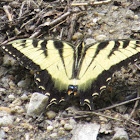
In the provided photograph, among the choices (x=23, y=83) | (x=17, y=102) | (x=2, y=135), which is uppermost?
(x=23, y=83)

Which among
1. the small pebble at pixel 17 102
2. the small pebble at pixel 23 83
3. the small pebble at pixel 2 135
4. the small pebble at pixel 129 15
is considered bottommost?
the small pebble at pixel 2 135

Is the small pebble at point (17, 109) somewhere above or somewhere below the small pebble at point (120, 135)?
above

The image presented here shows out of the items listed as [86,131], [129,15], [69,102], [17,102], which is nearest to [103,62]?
[69,102]

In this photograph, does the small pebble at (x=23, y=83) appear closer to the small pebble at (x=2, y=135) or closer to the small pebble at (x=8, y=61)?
the small pebble at (x=8, y=61)

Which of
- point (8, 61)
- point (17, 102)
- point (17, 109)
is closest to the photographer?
point (17, 109)

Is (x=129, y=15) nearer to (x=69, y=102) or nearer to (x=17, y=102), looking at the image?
(x=69, y=102)

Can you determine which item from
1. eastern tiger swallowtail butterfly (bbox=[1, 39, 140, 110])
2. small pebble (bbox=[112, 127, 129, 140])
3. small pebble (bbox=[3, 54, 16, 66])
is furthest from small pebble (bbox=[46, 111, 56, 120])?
small pebble (bbox=[3, 54, 16, 66])

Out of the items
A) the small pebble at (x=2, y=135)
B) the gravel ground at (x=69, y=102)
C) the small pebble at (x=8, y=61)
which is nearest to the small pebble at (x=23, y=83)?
the gravel ground at (x=69, y=102)
